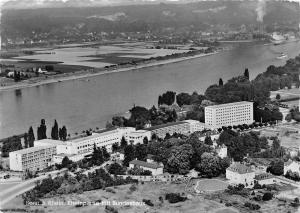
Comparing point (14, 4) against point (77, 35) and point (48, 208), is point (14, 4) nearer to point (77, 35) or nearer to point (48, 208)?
point (77, 35)

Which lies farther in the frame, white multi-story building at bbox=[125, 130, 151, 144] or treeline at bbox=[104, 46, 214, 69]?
treeline at bbox=[104, 46, 214, 69]

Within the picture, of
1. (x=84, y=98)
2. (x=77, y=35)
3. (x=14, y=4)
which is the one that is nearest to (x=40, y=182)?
(x=84, y=98)

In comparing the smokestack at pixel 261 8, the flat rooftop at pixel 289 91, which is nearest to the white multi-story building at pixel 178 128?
the flat rooftop at pixel 289 91

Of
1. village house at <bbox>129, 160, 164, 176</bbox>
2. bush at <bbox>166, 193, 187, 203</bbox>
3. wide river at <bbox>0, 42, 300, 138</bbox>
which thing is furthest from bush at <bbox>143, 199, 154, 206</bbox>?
wide river at <bbox>0, 42, 300, 138</bbox>

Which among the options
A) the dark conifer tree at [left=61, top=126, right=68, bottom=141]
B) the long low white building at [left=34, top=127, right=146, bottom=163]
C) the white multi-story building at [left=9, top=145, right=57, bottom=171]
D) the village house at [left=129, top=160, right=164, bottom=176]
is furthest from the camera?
the dark conifer tree at [left=61, top=126, right=68, bottom=141]

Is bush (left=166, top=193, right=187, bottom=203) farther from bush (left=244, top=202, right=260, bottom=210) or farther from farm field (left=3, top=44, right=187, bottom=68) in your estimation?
farm field (left=3, top=44, right=187, bottom=68)

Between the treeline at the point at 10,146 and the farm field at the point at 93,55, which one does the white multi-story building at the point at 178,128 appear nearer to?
the treeline at the point at 10,146
